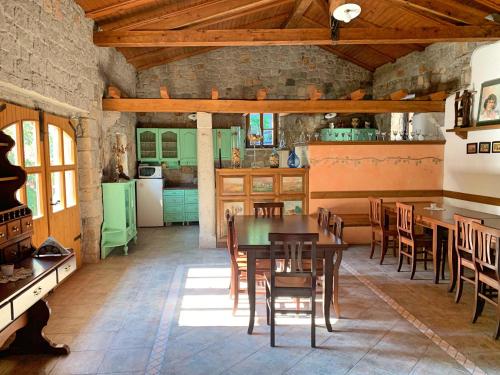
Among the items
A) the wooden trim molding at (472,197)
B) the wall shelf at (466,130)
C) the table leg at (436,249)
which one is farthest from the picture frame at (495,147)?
the table leg at (436,249)

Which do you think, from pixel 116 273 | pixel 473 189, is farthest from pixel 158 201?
pixel 473 189

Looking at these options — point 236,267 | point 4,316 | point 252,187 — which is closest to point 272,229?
point 236,267

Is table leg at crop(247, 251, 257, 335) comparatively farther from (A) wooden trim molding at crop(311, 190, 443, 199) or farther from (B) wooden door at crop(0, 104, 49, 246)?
(A) wooden trim molding at crop(311, 190, 443, 199)

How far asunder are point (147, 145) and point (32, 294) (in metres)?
7.07

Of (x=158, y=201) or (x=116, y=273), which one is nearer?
(x=116, y=273)

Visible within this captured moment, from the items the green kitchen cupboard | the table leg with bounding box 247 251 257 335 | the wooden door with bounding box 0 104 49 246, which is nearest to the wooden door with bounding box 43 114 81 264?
the wooden door with bounding box 0 104 49 246

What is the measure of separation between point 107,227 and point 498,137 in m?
6.17

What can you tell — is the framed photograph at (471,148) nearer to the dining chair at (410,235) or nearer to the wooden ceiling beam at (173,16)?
the dining chair at (410,235)

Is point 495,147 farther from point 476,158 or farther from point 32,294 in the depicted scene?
point 32,294

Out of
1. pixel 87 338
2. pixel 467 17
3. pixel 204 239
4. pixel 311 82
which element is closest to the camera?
pixel 87 338

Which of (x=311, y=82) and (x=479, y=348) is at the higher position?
(x=311, y=82)

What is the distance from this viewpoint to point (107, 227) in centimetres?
648

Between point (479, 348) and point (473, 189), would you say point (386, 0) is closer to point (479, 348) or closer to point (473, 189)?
point (473, 189)

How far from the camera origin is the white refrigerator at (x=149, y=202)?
9109 mm
